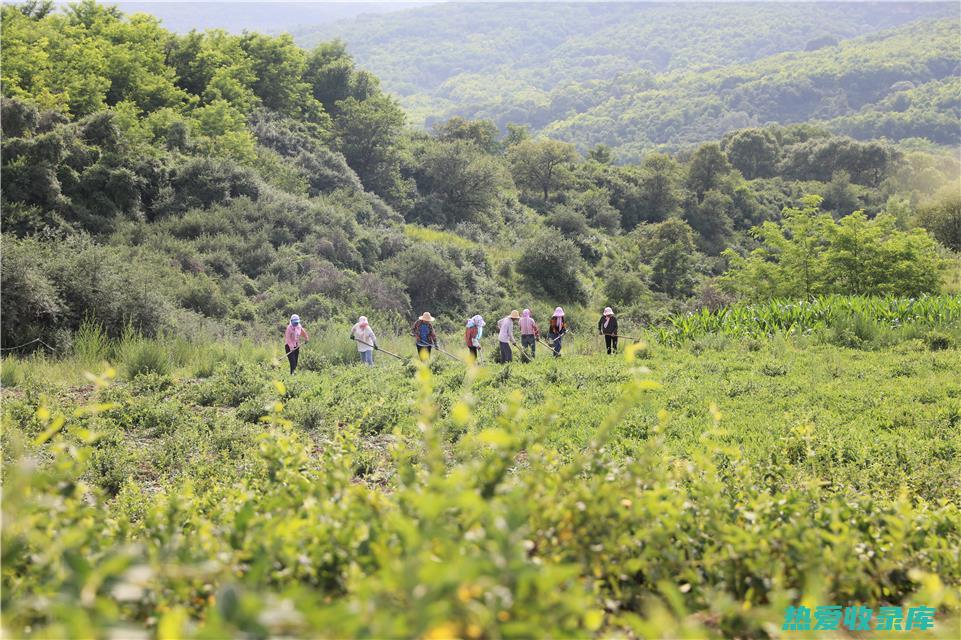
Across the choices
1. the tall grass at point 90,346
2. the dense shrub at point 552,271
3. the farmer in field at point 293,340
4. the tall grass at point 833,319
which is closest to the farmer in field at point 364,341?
the farmer in field at point 293,340

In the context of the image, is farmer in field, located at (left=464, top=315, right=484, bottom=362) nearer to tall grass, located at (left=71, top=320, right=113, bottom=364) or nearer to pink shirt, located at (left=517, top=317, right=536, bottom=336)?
pink shirt, located at (left=517, top=317, right=536, bottom=336)

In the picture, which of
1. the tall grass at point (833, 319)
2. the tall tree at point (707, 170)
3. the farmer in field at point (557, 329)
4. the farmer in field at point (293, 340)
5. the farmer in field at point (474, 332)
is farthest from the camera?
the tall tree at point (707, 170)

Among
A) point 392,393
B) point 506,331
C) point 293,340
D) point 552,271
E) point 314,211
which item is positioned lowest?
point 552,271

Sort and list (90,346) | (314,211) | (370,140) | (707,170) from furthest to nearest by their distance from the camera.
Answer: (707,170) → (370,140) → (314,211) → (90,346)

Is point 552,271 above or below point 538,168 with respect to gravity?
below

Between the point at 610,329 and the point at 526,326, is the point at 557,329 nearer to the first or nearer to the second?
the point at 526,326

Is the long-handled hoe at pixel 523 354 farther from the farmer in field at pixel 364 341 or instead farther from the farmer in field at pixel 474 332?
the farmer in field at pixel 364 341

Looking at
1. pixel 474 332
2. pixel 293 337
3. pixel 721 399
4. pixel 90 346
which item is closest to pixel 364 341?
pixel 293 337

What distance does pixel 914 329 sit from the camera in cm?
1580

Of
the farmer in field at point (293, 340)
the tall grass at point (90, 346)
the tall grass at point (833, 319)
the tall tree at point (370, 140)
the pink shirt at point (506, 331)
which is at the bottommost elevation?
the tall grass at point (833, 319)

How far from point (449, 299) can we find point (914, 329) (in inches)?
783

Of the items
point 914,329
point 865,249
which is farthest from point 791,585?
point 865,249

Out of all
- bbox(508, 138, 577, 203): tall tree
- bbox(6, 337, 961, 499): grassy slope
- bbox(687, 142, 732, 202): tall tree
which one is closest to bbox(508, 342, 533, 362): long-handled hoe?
bbox(6, 337, 961, 499): grassy slope

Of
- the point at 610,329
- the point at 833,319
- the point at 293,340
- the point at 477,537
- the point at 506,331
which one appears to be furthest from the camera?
the point at 610,329
